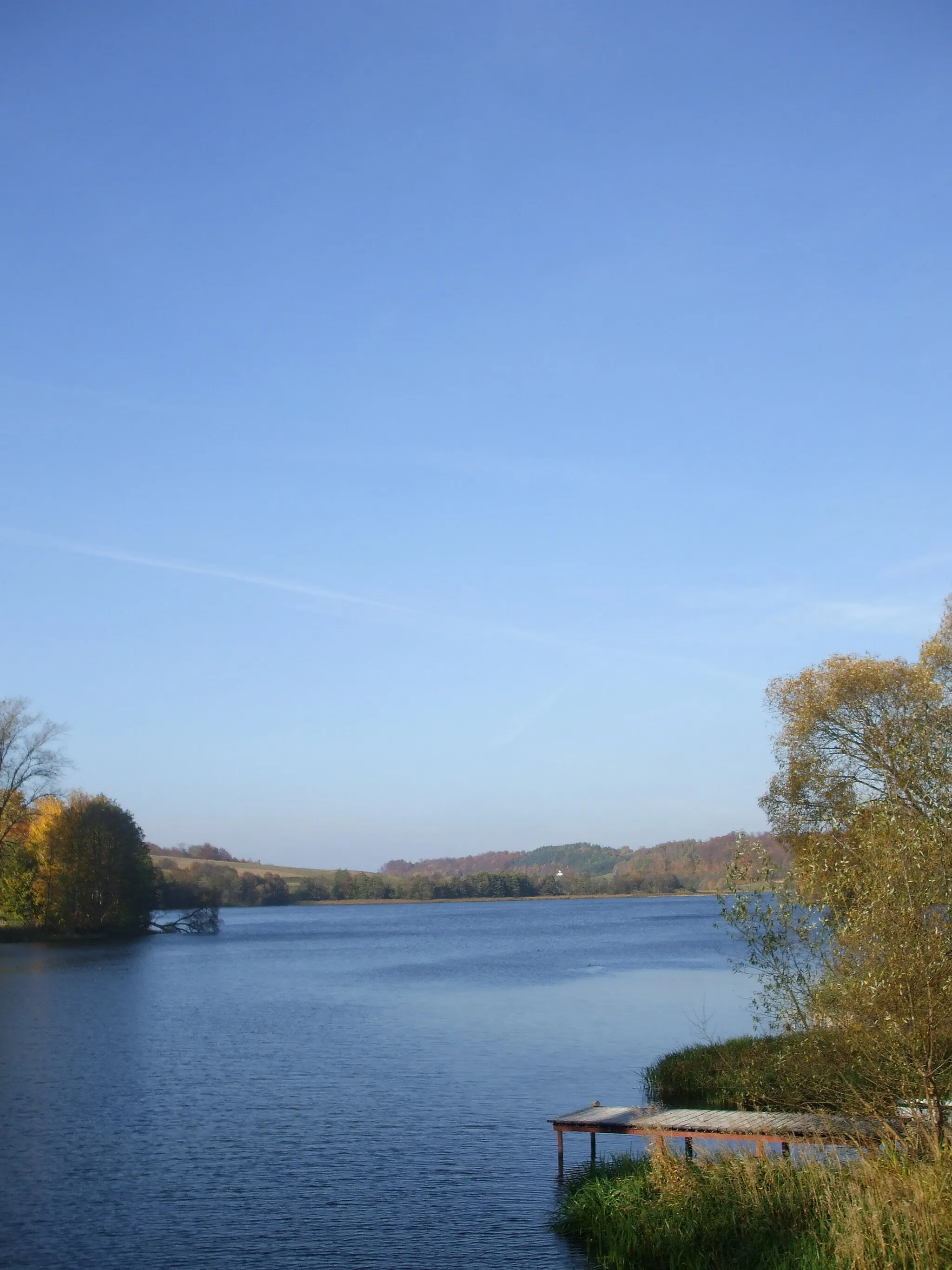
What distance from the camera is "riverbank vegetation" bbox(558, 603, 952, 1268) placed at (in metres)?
14.1

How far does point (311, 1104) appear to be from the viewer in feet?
98.6

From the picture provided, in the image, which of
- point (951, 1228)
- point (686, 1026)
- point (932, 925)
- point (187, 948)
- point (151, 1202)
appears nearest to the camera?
point (951, 1228)

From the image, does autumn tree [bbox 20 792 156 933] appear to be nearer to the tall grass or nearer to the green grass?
the green grass

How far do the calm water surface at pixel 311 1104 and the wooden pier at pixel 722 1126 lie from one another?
1.48 meters

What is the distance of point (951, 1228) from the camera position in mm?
12930

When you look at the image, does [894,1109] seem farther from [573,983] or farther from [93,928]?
[93,928]

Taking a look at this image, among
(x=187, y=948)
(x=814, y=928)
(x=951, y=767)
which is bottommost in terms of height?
(x=187, y=948)

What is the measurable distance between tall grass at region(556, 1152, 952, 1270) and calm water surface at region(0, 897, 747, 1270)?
3.96ft

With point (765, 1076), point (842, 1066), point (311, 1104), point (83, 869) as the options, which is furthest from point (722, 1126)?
point (83, 869)

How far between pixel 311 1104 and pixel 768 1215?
17328 mm

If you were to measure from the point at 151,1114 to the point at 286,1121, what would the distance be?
3.98 metres

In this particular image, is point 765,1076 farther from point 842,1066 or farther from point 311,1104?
point 311,1104

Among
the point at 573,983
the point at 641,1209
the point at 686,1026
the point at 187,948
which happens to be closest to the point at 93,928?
the point at 187,948

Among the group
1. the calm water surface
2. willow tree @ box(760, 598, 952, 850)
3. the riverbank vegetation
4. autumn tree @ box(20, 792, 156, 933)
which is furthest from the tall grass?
autumn tree @ box(20, 792, 156, 933)
